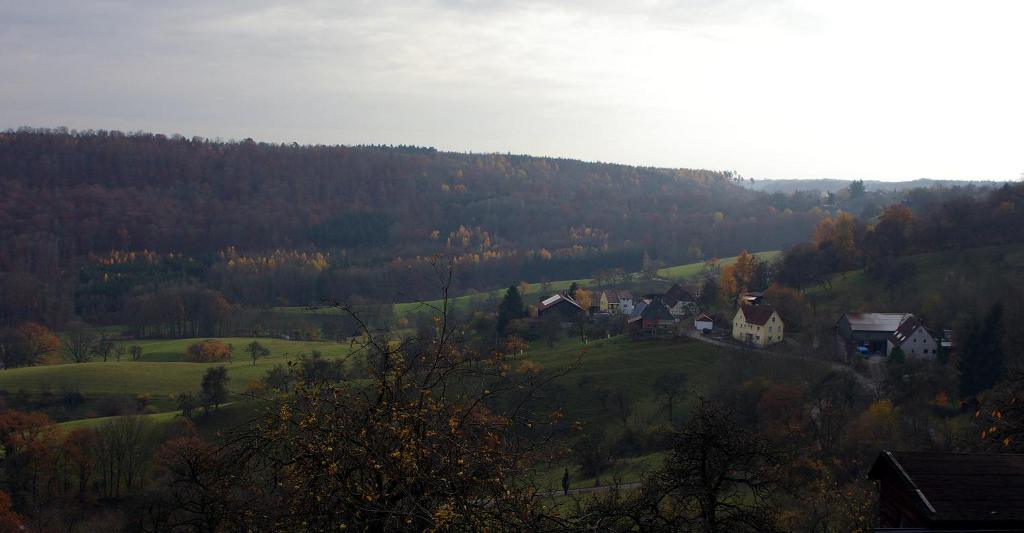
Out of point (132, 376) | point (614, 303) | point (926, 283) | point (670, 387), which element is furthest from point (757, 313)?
point (132, 376)

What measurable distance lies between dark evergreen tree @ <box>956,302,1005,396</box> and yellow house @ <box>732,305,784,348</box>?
1119cm

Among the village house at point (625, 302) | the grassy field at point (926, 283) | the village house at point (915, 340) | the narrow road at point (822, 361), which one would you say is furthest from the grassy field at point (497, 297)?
the village house at point (915, 340)

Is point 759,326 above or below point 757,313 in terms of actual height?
below

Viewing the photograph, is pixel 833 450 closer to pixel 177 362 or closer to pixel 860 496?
pixel 860 496

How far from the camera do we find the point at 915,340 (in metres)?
39.1

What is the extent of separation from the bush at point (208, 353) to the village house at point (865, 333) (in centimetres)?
4014

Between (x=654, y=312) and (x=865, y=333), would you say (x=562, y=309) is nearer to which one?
(x=654, y=312)

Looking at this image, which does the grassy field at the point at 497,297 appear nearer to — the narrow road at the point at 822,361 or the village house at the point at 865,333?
the narrow road at the point at 822,361

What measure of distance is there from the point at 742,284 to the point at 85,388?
42508 mm

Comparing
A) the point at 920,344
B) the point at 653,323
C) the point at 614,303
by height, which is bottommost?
the point at 614,303

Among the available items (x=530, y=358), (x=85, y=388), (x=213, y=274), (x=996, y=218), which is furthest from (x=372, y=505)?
(x=213, y=274)

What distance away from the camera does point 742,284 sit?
55094 mm

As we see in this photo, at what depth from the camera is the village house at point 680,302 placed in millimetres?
54916

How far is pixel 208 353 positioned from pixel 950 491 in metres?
54.0
